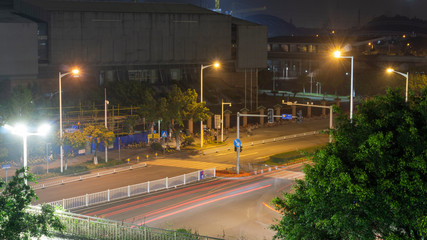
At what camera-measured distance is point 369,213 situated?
14148mm

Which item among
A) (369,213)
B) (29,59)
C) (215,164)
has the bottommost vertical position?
(215,164)

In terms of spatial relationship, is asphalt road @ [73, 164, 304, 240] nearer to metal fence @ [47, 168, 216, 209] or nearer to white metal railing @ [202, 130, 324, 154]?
metal fence @ [47, 168, 216, 209]

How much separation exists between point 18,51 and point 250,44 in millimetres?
42643

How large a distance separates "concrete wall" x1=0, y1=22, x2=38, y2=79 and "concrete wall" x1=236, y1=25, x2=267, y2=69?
3796 centimetres

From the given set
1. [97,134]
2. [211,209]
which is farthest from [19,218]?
[97,134]

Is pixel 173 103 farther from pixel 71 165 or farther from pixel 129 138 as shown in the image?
pixel 71 165

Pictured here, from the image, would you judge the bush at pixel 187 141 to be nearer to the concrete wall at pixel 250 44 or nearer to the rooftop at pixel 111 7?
the rooftop at pixel 111 7

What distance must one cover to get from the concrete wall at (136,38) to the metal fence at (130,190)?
46.3 meters

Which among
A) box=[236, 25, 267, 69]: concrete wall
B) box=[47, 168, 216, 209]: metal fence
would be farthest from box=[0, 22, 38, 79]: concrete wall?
box=[47, 168, 216, 209]: metal fence

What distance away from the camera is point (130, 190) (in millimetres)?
37719

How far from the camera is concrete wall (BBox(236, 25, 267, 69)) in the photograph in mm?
99250

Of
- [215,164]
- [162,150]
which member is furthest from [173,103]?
[215,164]

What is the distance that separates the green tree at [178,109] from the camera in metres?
56.0

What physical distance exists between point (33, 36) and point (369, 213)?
224ft
